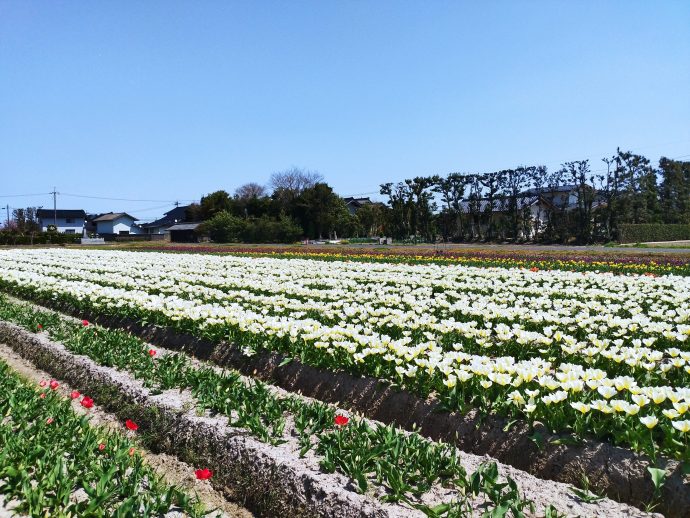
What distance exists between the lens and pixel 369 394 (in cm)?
519

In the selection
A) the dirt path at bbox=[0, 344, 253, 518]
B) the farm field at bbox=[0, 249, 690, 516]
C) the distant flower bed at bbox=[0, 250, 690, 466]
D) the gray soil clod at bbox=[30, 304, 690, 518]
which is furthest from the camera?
the distant flower bed at bbox=[0, 250, 690, 466]

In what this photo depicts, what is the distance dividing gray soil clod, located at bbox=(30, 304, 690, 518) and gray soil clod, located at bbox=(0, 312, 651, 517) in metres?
0.52

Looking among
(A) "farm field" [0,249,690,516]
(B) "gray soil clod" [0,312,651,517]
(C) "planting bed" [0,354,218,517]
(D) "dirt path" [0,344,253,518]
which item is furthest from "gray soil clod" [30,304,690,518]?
(C) "planting bed" [0,354,218,517]

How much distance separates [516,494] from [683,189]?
65.7 meters

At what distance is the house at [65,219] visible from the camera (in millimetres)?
88812

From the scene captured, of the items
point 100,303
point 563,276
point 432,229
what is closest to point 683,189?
point 432,229

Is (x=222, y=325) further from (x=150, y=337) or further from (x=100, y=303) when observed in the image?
(x=100, y=303)

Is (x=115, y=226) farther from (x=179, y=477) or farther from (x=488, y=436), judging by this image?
(x=488, y=436)

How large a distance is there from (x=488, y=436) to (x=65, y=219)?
323ft

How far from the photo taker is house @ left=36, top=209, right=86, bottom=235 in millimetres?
88812

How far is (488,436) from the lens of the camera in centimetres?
415

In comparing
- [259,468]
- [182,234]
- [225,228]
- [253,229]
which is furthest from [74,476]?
[182,234]

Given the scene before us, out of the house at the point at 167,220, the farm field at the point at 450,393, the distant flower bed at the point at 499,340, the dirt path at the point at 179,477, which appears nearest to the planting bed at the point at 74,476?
the dirt path at the point at 179,477

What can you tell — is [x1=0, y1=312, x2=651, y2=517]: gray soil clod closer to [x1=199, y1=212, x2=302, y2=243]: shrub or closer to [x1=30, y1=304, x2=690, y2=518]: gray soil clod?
[x1=30, y1=304, x2=690, y2=518]: gray soil clod
